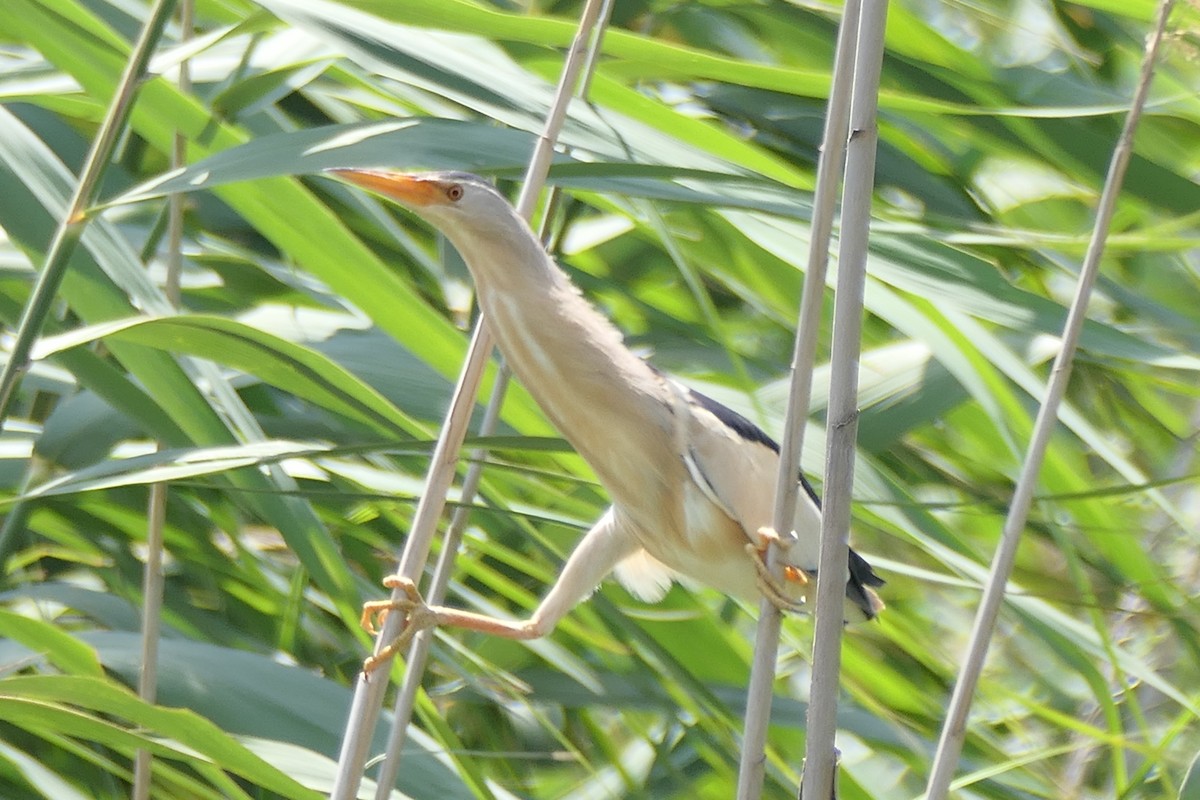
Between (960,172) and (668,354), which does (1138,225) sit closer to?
(960,172)

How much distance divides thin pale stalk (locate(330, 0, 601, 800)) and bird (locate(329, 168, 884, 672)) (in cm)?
2

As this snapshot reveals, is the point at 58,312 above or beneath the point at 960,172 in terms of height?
beneath

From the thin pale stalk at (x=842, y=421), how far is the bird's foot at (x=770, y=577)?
0.35 feet

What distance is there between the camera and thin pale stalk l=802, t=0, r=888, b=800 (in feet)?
2.55

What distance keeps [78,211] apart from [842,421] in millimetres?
482

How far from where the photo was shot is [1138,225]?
180 cm

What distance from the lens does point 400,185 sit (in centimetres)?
90

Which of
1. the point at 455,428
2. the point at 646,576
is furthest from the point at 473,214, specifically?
the point at 646,576

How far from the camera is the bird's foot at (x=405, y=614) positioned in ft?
3.02

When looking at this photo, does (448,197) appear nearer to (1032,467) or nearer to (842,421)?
(842,421)

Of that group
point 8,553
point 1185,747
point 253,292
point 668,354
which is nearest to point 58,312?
point 253,292

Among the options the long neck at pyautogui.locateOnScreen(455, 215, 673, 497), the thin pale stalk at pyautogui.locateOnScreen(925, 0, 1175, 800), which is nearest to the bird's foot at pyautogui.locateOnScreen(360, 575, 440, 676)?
the long neck at pyautogui.locateOnScreen(455, 215, 673, 497)

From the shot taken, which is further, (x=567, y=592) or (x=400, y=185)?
(x=567, y=592)

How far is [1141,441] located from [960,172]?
589mm
